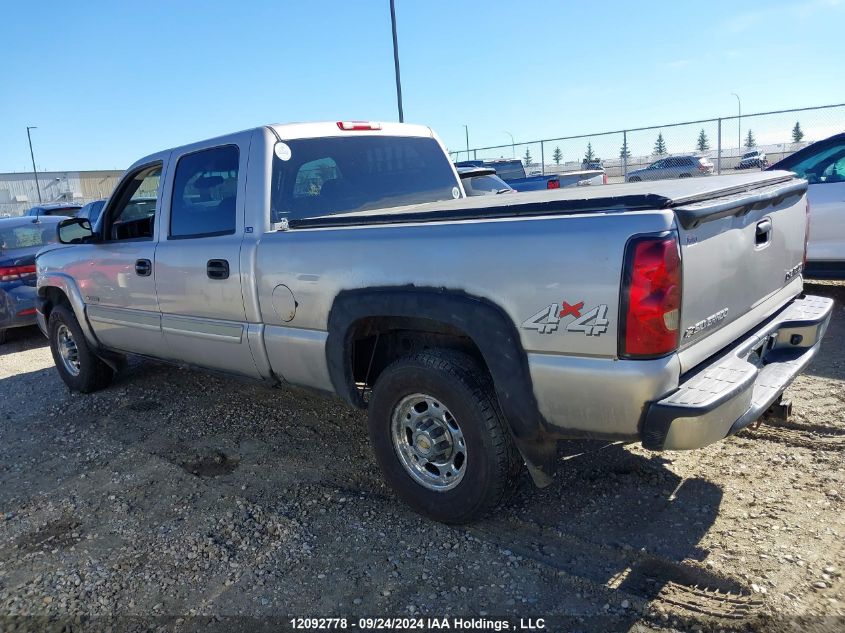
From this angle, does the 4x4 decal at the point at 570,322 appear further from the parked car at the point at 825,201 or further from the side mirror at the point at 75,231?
the parked car at the point at 825,201

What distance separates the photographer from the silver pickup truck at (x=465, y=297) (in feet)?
8.21

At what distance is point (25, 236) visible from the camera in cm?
848

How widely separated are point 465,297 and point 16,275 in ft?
24.1

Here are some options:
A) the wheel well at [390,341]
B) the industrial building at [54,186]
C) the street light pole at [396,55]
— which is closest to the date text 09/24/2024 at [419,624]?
the wheel well at [390,341]

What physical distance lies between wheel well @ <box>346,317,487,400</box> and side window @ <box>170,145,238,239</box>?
1.13 metres

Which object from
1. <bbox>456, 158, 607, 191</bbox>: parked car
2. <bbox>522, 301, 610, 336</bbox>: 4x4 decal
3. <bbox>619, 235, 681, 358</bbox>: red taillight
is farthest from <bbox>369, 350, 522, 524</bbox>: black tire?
<bbox>456, 158, 607, 191</bbox>: parked car

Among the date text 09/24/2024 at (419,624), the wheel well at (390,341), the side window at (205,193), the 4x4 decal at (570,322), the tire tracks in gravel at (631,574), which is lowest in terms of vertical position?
the date text 09/24/2024 at (419,624)

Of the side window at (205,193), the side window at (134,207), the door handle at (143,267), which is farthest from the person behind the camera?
the side window at (134,207)

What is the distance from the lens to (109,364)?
225 inches

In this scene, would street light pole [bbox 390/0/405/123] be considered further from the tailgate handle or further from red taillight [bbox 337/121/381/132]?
the tailgate handle

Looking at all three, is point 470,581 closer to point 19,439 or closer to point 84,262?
point 19,439

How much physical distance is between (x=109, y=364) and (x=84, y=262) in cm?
90

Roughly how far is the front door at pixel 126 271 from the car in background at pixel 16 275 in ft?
10.00

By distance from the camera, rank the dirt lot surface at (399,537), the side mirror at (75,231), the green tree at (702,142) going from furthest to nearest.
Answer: the green tree at (702,142), the side mirror at (75,231), the dirt lot surface at (399,537)
